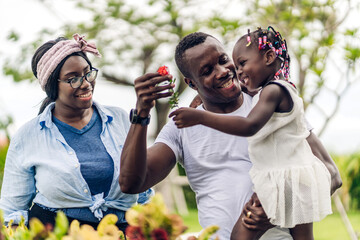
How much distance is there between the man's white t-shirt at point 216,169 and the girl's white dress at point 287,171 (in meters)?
0.08

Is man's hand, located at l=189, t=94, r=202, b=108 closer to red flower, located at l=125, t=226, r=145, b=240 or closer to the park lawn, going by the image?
red flower, located at l=125, t=226, r=145, b=240

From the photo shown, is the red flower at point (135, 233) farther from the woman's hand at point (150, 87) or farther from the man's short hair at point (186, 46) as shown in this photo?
the man's short hair at point (186, 46)

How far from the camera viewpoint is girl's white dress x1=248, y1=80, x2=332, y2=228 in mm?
2357

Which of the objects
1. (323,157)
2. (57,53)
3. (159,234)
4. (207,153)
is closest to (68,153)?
(57,53)

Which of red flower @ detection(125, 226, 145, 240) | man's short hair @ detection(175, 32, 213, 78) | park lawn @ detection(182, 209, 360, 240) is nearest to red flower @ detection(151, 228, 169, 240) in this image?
red flower @ detection(125, 226, 145, 240)

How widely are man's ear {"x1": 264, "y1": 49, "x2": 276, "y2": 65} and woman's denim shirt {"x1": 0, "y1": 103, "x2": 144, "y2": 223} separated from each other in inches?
41.2

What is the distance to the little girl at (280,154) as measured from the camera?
91.7 inches

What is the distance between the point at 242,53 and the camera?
256 cm

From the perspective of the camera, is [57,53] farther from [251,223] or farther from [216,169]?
[251,223]

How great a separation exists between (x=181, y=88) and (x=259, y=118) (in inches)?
320

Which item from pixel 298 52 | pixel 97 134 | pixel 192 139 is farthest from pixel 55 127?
pixel 298 52

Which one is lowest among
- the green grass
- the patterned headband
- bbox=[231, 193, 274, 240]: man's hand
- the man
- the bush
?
the green grass

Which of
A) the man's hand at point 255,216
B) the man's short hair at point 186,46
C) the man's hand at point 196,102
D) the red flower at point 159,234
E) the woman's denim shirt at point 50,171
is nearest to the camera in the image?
the red flower at point 159,234

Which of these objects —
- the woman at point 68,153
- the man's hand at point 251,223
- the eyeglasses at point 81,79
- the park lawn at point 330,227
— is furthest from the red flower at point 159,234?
the park lawn at point 330,227
